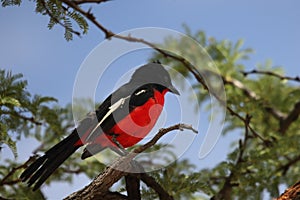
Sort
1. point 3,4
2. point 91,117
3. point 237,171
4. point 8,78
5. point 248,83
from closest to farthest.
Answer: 1. point 3,4
2. point 91,117
3. point 8,78
4. point 237,171
5. point 248,83

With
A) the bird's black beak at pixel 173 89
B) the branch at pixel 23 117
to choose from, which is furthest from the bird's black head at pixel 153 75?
the branch at pixel 23 117

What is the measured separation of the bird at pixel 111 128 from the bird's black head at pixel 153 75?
89mm

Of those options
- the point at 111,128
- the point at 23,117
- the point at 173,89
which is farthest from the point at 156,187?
the point at 23,117

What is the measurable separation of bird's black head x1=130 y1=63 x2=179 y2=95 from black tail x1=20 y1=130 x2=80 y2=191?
60cm

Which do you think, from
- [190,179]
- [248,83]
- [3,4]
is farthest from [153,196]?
[248,83]

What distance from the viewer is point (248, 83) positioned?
5.64 metres

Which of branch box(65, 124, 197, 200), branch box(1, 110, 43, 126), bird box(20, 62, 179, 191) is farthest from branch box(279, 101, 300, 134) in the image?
branch box(65, 124, 197, 200)

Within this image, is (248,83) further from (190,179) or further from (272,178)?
(190,179)

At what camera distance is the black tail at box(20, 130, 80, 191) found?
261cm

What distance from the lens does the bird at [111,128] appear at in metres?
2.64

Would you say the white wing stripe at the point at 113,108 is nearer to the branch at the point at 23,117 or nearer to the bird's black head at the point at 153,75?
the bird's black head at the point at 153,75

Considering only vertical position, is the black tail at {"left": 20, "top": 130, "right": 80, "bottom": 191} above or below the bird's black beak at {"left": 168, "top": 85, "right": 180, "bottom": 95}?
below

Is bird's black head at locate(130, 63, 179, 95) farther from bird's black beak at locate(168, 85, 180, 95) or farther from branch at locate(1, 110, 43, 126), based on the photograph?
branch at locate(1, 110, 43, 126)

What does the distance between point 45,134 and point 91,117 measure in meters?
1.52
